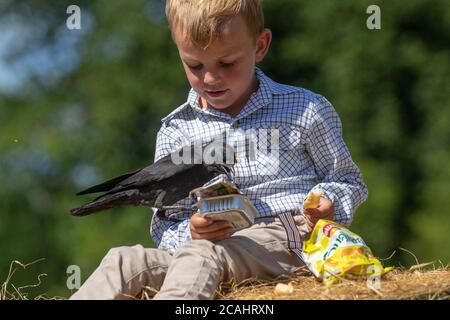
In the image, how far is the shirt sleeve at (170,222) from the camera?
331 cm

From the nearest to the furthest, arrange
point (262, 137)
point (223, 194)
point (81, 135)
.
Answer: point (223, 194) → point (262, 137) → point (81, 135)

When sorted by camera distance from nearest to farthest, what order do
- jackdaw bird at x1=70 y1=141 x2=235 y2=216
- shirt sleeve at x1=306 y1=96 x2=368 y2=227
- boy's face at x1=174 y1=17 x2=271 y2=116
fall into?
jackdaw bird at x1=70 y1=141 x2=235 y2=216
boy's face at x1=174 y1=17 x2=271 y2=116
shirt sleeve at x1=306 y1=96 x2=368 y2=227

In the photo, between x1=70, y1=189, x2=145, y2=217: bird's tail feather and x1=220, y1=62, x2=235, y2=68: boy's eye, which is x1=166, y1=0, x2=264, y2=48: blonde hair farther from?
x1=70, y1=189, x2=145, y2=217: bird's tail feather

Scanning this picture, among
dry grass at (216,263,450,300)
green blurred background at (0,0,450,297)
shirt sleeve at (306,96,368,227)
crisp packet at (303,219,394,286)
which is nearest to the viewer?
dry grass at (216,263,450,300)

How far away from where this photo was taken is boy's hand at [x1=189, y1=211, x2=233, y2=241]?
3016 mm

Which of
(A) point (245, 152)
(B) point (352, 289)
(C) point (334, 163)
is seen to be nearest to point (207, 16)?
(A) point (245, 152)

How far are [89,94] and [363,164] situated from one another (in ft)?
9.68

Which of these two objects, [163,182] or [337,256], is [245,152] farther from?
[337,256]

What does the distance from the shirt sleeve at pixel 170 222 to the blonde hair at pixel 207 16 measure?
42 cm

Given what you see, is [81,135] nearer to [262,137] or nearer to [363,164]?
[363,164]

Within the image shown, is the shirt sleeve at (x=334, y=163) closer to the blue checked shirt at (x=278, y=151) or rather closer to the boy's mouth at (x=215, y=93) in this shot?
the blue checked shirt at (x=278, y=151)

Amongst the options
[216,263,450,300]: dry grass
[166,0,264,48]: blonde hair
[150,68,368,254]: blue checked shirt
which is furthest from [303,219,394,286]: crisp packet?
[166,0,264,48]: blonde hair

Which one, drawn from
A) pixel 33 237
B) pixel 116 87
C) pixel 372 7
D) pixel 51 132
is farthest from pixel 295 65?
pixel 33 237

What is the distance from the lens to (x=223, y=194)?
290cm
